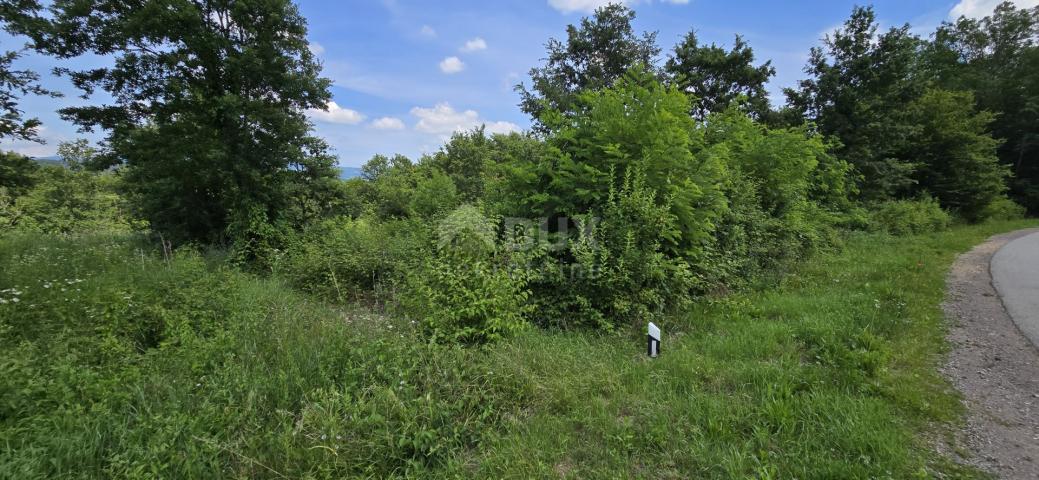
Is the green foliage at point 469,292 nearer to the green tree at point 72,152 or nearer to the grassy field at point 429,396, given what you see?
the grassy field at point 429,396

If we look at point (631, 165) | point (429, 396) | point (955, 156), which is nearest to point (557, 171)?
point (631, 165)

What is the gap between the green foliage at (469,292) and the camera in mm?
4004

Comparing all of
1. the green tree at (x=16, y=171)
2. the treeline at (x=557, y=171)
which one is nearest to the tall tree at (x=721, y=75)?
the treeline at (x=557, y=171)

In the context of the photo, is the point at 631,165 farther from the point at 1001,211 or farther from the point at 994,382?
the point at 1001,211

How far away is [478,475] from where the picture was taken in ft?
8.16

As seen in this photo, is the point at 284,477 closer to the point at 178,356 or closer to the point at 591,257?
the point at 178,356

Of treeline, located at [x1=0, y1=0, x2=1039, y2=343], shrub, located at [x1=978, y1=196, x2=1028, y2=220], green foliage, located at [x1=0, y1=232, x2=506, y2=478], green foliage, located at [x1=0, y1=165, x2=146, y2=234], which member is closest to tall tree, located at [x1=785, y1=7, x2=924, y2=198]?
treeline, located at [x1=0, y1=0, x2=1039, y2=343]

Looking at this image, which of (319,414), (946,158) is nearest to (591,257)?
(319,414)

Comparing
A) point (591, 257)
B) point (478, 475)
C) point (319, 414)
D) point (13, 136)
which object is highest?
point (13, 136)

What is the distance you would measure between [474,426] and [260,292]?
15.9 ft

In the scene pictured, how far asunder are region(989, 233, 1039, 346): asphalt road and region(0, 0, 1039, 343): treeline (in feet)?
9.48

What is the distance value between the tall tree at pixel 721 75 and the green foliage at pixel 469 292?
58.4ft

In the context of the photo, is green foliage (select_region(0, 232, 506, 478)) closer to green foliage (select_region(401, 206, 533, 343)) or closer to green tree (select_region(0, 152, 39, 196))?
green foliage (select_region(401, 206, 533, 343))

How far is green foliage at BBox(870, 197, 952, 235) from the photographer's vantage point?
47.8ft
